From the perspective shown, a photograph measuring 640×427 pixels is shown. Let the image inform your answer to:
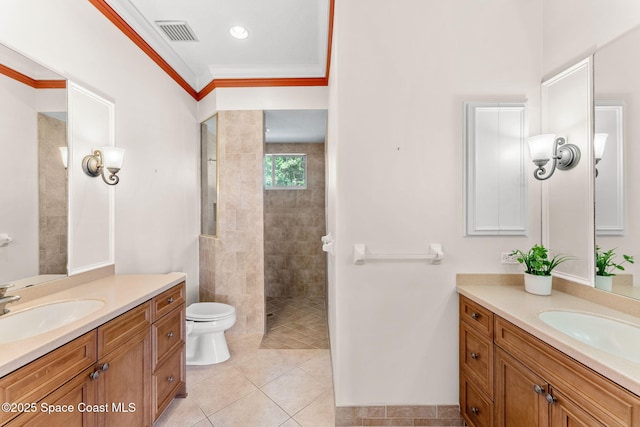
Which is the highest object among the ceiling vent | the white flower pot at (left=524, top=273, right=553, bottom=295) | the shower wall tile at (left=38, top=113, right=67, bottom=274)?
the ceiling vent

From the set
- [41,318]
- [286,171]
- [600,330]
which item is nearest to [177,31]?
[41,318]

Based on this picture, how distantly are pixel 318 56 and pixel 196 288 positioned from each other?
2.78m

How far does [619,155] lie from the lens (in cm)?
133

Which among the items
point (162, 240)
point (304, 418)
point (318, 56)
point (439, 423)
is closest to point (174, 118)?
point (162, 240)

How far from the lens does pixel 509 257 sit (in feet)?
5.77

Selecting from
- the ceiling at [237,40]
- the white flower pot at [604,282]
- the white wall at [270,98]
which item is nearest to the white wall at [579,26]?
the white flower pot at [604,282]

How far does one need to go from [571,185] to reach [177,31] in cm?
305

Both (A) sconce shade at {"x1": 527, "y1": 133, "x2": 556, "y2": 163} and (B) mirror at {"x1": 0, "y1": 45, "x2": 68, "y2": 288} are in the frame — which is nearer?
(B) mirror at {"x1": 0, "y1": 45, "x2": 68, "y2": 288}

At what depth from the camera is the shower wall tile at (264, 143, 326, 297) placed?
176 inches

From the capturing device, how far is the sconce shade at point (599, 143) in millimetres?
1393

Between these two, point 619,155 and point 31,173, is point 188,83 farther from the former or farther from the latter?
point 619,155

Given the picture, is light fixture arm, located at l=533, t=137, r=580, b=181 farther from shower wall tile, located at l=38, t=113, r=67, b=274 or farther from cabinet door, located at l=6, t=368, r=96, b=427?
shower wall tile, located at l=38, t=113, r=67, b=274

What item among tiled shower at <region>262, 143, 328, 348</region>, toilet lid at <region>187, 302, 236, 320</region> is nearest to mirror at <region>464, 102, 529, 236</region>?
toilet lid at <region>187, 302, 236, 320</region>

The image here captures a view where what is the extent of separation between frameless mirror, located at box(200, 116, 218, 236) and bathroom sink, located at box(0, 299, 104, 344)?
1.69m
